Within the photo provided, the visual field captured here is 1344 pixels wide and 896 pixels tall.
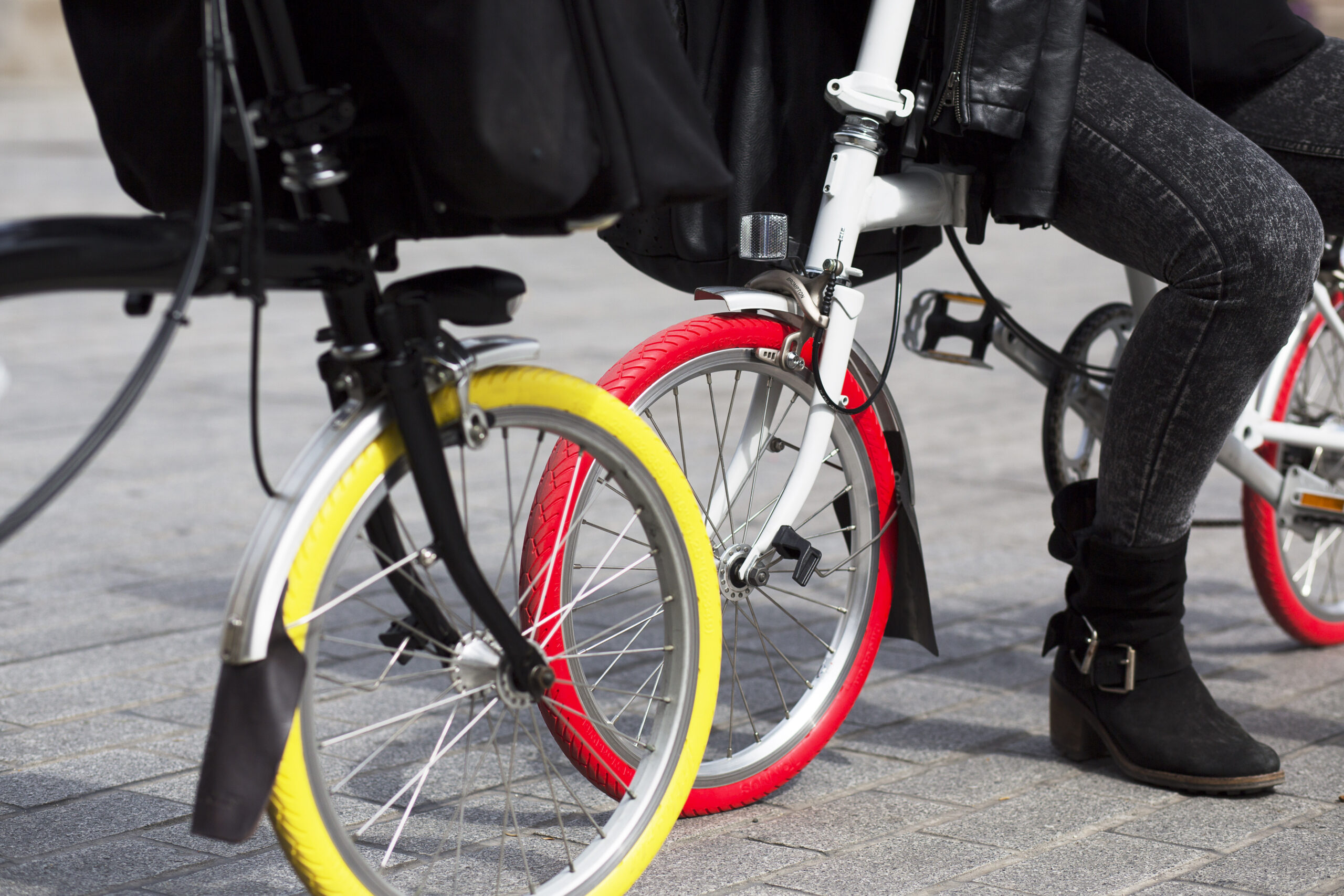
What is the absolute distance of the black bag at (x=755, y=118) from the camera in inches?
97.3

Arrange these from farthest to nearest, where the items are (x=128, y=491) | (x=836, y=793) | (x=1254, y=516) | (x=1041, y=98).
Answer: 1. (x=128, y=491)
2. (x=1254, y=516)
3. (x=836, y=793)
4. (x=1041, y=98)

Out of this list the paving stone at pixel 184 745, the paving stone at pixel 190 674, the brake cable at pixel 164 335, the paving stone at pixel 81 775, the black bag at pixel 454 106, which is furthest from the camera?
the paving stone at pixel 190 674

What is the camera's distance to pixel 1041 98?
2.44m

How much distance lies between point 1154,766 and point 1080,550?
388 millimetres

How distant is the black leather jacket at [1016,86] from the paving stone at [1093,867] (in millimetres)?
986

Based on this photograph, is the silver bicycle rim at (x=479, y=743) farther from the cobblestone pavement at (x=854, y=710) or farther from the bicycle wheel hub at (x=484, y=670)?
the cobblestone pavement at (x=854, y=710)

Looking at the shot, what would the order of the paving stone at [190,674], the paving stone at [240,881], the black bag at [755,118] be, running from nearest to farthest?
the paving stone at [240,881], the black bag at [755,118], the paving stone at [190,674]

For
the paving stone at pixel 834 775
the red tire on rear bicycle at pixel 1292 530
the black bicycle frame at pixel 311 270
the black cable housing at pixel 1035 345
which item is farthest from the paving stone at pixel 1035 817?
the red tire on rear bicycle at pixel 1292 530

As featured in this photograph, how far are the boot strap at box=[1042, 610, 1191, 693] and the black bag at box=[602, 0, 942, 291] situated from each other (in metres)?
0.88

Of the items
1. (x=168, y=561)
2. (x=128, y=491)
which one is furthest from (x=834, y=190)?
(x=128, y=491)

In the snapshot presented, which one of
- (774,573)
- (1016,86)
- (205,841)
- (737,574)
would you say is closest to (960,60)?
(1016,86)

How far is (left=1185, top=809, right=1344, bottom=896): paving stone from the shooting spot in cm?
229

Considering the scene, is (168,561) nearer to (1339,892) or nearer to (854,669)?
(854,669)

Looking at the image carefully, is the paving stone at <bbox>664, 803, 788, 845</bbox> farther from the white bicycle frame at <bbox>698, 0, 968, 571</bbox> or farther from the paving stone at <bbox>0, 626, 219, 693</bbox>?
the paving stone at <bbox>0, 626, 219, 693</bbox>
